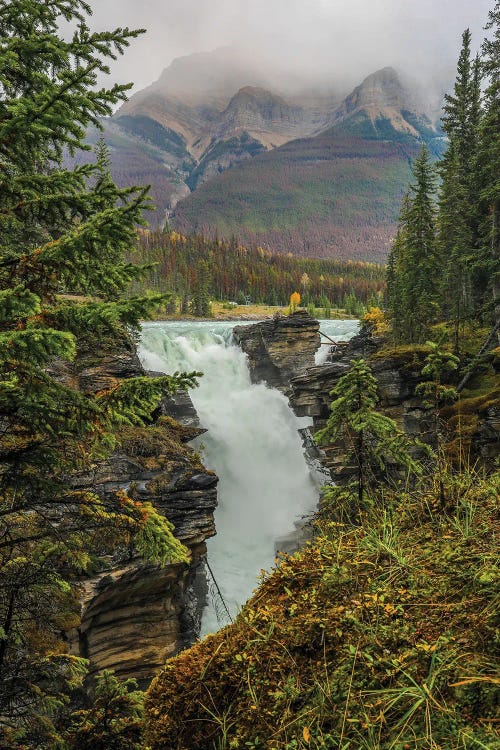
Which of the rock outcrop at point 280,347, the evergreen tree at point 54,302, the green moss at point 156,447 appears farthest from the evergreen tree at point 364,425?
the rock outcrop at point 280,347

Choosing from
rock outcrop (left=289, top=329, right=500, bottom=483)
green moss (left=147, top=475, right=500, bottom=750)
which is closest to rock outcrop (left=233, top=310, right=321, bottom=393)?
rock outcrop (left=289, top=329, right=500, bottom=483)

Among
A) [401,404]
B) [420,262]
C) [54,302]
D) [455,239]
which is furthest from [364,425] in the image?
[455,239]

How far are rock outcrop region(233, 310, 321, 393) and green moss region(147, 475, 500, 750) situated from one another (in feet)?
123

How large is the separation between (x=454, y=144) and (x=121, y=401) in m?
36.9

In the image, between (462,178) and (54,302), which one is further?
(462,178)

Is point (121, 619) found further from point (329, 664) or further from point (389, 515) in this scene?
point (329, 664)

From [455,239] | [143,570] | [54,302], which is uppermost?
[455,239]

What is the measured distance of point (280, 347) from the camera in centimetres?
4125

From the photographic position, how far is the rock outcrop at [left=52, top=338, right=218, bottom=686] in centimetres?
1001

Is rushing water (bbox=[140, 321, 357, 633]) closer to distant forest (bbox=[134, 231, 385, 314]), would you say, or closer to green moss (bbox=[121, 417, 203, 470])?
green moss (bbox=[121, 417, 203, 470])

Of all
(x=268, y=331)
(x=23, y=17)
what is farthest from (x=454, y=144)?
(x=23, y=17)

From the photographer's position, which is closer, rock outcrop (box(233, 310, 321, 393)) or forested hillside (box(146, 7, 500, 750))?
forested hillside (box(146, 7, 500, 750))

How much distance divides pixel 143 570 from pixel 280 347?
3226cm

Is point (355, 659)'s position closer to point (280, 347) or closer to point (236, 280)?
point (280, 347)
